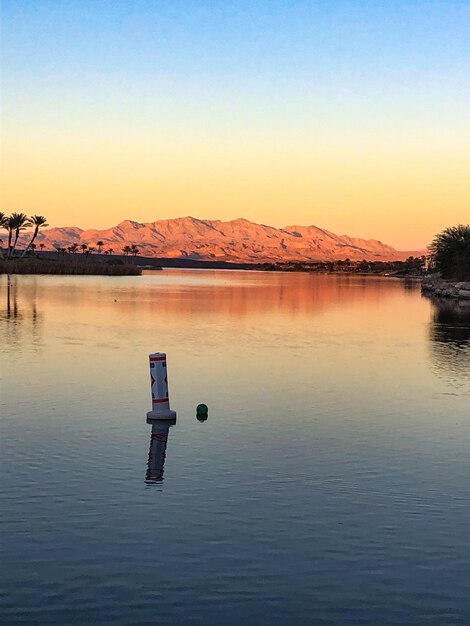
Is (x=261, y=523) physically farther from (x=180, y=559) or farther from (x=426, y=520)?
(x=426, y=520)

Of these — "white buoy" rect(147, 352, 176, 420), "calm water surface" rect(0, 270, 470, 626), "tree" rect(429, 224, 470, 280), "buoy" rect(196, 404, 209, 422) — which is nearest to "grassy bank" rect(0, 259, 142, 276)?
"tree" rect(429, 224, 470, 280)

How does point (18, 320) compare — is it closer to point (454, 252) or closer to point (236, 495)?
point (236, 495)

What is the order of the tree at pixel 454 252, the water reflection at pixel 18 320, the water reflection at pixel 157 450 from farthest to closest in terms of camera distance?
the tree at pixel 454 252, the water reflection at pixel 18 320, the water reflection at pixel 157 450

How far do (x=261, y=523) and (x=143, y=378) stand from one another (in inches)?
476

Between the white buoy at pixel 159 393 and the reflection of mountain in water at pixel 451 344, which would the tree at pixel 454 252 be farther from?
the white buoy at pixel 159 393

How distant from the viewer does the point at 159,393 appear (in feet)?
50.1

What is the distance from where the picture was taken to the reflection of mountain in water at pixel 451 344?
2400cm

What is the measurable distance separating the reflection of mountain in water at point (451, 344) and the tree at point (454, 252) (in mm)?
41940

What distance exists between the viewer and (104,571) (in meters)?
7.50

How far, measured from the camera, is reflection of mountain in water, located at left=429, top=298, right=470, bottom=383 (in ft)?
78.7

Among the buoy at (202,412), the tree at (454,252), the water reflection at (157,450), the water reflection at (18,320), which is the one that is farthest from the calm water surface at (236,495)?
the tree at (454,252)

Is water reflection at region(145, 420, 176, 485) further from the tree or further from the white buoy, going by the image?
the tree

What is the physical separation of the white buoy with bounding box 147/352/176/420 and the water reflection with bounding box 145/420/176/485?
0.13 m

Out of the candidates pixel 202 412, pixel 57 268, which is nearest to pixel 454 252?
pixel 57 268
